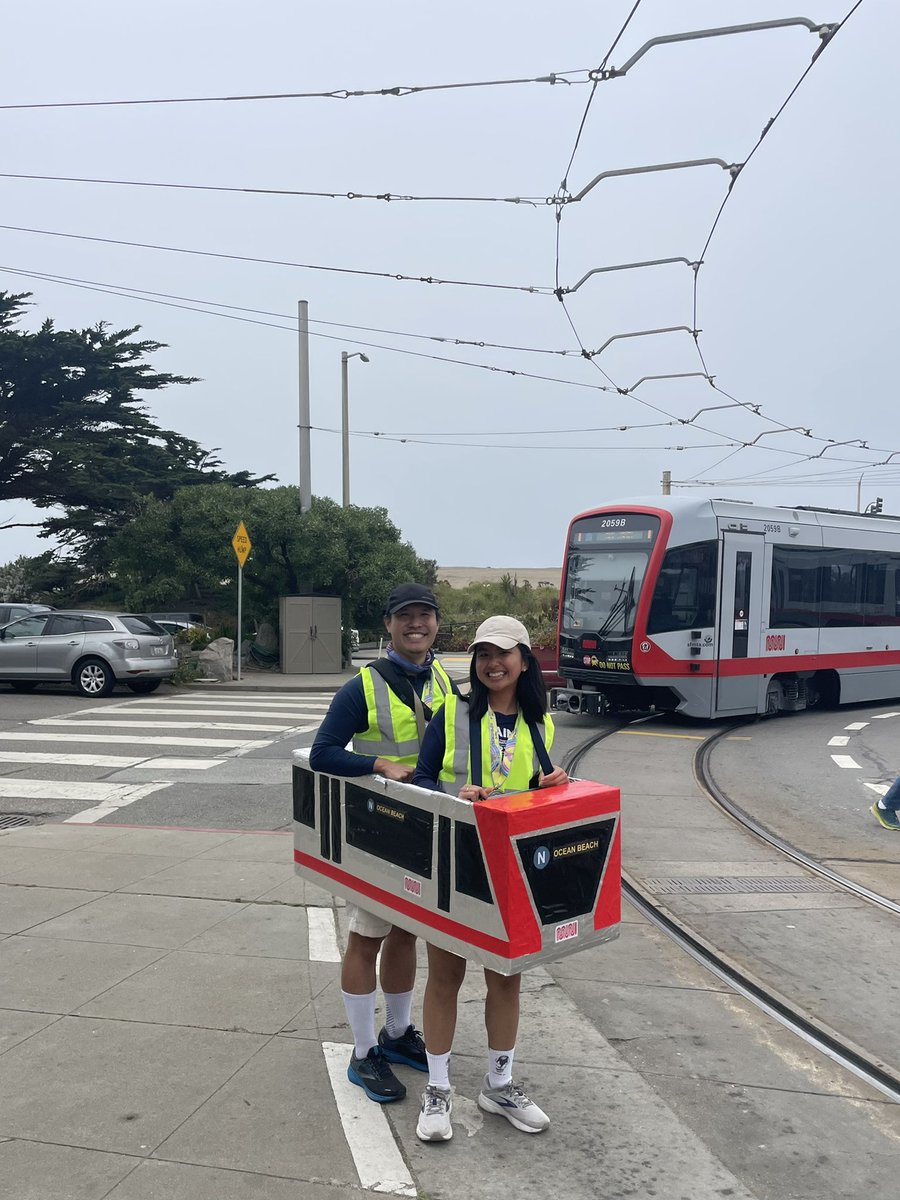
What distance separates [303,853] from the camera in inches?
165

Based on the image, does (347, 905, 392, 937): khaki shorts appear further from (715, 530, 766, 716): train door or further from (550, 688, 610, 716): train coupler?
(715, 530, 766, 716): train door

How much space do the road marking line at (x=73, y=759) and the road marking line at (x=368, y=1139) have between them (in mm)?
7950

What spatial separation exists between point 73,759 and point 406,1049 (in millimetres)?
8642

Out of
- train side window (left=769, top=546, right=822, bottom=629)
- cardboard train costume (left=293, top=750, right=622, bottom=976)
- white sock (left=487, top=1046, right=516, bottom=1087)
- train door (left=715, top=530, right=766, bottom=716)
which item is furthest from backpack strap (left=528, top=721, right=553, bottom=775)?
train side window (left=769, top=546, right=822, bottom=629)

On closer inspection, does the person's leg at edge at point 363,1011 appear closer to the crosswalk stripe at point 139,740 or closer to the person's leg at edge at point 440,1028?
the person's leg at edge at point 440,1028

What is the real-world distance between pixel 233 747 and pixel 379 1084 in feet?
30.3

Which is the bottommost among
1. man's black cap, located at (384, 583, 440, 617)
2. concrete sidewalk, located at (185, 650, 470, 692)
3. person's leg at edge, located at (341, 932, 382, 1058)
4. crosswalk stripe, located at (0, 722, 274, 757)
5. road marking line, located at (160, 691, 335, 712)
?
concrete sidewalk, located at (185, 650, 470, 692)

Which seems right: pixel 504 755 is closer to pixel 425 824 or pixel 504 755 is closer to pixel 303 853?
pixel 425 824

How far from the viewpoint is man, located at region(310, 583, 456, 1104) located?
149 inches

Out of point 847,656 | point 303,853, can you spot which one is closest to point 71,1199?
point 303,853

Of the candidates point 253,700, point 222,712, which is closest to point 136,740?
point 222,712

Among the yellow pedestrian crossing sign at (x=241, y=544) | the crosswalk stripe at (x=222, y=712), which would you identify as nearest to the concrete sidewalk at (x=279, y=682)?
the yellow pedestrian crossing sign at (x=241, y=544)

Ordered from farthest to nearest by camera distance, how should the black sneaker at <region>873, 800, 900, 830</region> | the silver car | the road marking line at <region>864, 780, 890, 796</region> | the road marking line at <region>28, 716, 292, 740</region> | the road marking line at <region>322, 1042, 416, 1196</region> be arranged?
the silver car < the road marking line at <region>28, 716, 292, 740</region> < the road marking line at <region>864, 780, 890, 796</region> < the black sneaker at <region>873, 800, 900, 830</region> < the road marking line at <region>322, 1042, 416, 1196</region>

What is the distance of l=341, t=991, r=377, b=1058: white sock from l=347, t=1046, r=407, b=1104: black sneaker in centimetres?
3
